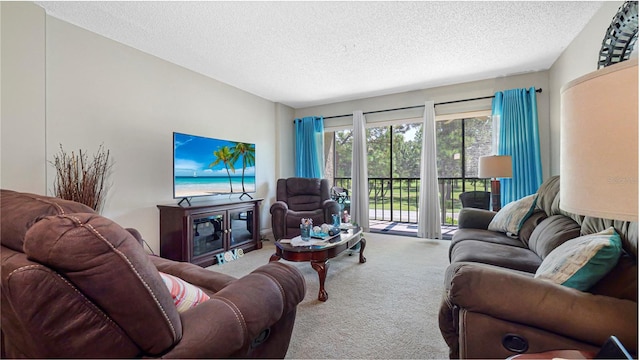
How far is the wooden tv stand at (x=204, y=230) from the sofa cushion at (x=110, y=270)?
239cm

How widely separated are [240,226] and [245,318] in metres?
2.86

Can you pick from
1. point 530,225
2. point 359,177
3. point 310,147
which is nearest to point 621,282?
point 530,225

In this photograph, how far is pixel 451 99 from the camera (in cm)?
416

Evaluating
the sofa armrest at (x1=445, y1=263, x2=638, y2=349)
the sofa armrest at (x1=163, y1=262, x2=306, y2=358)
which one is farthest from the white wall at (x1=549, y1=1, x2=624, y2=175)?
the sofa armrest at (x1=163, y1=262, x2=306, y2=358)

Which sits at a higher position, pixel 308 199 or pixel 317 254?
pixel 308 199

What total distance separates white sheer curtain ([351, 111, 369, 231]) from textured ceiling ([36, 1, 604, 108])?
111 centimetres

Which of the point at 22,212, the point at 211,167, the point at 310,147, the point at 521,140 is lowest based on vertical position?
the point at 22,212

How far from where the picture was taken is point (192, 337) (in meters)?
0.80

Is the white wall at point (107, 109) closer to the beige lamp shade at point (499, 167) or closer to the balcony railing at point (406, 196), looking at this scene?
the balcony railing at point (406, 196)

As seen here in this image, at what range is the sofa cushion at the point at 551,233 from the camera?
5.69 ft

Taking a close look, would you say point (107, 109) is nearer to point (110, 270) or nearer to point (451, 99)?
point (110, 270)

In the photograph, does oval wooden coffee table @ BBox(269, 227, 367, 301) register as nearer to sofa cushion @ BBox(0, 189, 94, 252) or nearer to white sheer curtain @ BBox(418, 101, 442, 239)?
sofa cushion @ BBox(0, 189, 94, 252)

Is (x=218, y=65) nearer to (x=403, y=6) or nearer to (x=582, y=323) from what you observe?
(x=403, y=6)

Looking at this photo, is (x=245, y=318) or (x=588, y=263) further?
(x=588, y=263)
